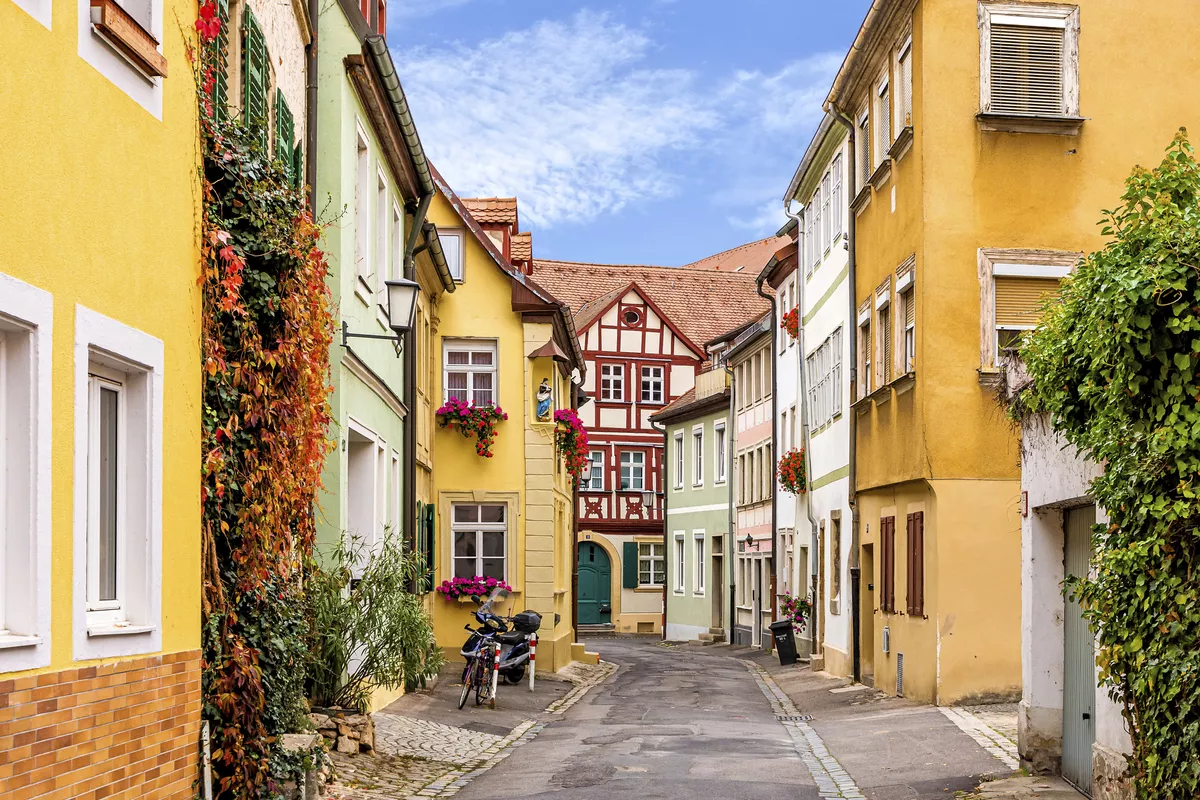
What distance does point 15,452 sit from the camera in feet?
20.3

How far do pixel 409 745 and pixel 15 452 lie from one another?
9.14m

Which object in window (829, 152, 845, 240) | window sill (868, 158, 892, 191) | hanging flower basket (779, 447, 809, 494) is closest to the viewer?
window sill (868, 158, 892, 191)

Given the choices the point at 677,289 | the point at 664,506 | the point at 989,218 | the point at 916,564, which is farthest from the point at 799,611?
the point at 677,289

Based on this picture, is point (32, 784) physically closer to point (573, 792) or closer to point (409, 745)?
point (573, 792)

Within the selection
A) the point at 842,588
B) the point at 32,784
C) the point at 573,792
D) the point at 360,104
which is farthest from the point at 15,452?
the point at 842,588

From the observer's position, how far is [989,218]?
1919 cm

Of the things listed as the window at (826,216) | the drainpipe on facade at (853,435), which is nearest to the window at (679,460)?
the window at (826,216)

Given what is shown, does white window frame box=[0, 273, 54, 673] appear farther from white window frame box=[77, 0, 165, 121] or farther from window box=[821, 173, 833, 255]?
window box=[821, 173, 833, 255]

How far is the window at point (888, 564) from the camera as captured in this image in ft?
71.8

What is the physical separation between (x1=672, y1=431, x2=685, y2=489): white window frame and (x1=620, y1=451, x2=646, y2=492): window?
13.1ft

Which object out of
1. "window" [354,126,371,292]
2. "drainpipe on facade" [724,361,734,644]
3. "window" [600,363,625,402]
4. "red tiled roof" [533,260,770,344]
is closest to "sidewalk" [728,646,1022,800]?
"window" [354,126,371,292]

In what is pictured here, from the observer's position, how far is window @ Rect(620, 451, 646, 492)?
5484cm

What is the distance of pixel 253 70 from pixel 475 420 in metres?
15.4

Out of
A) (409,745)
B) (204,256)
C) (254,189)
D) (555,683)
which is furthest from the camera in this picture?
(555,683)
